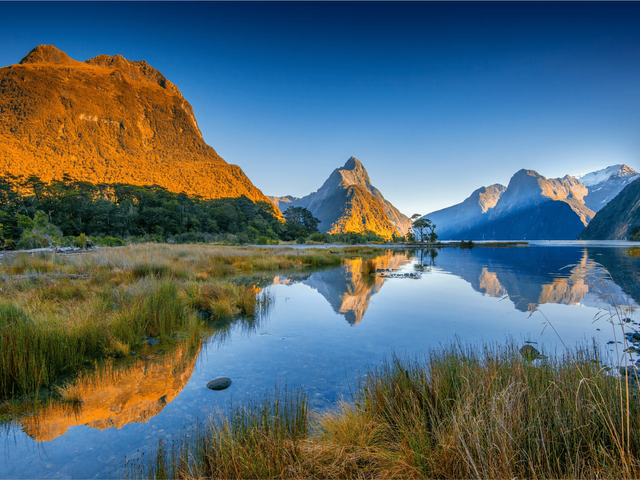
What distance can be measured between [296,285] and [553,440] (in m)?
12.8

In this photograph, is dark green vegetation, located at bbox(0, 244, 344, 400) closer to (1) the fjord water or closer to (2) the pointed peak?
(1) the fjord water

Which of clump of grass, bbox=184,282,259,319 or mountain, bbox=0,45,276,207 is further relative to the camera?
mountain, bbox=0,45,276,207

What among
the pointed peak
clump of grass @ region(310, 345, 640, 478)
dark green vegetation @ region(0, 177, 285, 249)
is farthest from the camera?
the pointed peak

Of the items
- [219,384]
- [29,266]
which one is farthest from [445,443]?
[29,266]

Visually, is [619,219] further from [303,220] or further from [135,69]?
[135,69]

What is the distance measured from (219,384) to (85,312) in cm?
408

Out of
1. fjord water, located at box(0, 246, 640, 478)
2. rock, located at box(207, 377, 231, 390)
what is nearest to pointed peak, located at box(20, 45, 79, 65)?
fjord water, located at box(0, 246, 640, 478)

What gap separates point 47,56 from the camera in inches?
5507

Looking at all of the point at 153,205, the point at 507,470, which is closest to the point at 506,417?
the point at 507,470

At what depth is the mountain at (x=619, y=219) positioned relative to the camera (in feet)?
354

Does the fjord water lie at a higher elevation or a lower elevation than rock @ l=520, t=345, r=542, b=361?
lower

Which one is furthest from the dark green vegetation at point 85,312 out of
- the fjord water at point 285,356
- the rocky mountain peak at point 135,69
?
the rocky mountain peak at point 135,69

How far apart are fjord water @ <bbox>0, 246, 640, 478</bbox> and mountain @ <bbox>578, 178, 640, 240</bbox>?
14045cm

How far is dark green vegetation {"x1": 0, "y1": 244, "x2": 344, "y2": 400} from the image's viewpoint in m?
4.30
